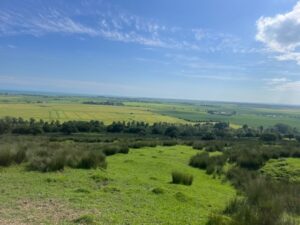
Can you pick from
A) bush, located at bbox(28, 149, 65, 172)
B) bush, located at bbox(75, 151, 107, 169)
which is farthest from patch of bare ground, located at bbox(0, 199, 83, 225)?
bush, located at bbox(75, 151, 107, 169)

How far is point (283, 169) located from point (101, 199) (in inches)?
595

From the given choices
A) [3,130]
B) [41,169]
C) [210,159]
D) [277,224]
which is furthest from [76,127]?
[277,224]

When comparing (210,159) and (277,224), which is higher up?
(277,224)

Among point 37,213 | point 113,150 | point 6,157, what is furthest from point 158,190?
point 113,150

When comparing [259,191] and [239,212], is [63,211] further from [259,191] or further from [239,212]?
[259,191]

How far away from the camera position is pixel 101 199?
11.7 m

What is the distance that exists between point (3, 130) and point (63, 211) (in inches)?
2466

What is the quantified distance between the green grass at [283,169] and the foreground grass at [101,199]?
4.61 m

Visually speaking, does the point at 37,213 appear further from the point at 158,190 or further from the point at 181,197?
the point at 181,197

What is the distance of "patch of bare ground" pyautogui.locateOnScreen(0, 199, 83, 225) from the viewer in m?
8.77

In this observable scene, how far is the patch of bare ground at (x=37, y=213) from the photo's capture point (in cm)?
877

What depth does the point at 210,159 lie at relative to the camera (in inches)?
990

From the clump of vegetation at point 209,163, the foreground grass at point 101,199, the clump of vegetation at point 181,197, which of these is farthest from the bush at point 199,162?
the clump of vegetation at point 181,197

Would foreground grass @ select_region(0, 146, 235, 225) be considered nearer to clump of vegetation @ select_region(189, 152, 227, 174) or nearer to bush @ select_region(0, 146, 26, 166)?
bush @ select_region(0, 146, 26, 166)
